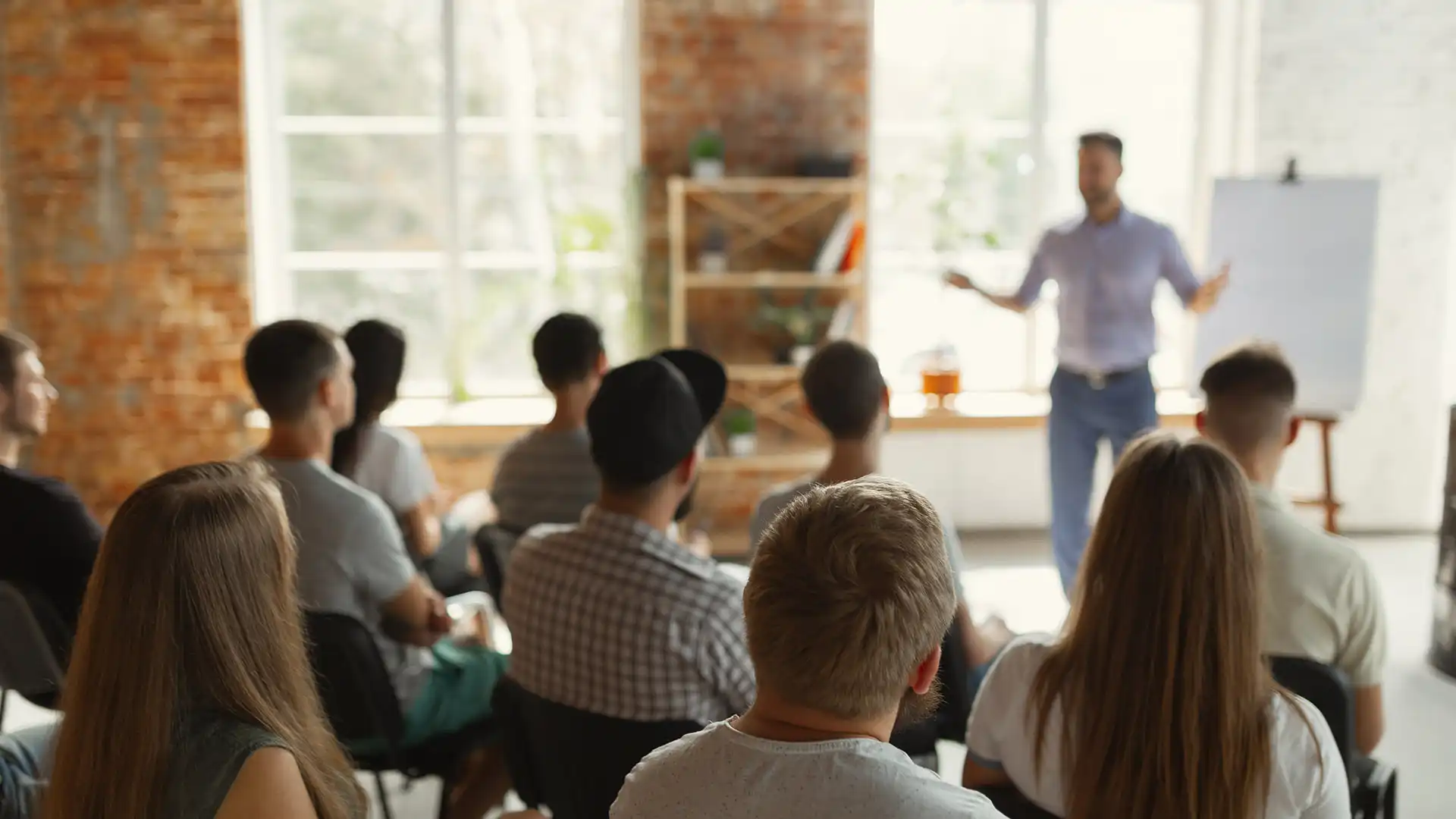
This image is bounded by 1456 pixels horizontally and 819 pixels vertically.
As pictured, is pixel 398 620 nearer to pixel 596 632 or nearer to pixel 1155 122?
pixel 596 632

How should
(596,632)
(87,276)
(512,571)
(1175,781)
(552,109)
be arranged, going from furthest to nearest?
1. (552,109)
2. (87,276)
3. (512,571)
4. (596,632)
5. (1175,781)

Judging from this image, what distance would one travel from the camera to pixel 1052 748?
1.82 metres

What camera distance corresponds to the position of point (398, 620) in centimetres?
267

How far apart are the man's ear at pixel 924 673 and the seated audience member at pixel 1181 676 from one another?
0.57 m

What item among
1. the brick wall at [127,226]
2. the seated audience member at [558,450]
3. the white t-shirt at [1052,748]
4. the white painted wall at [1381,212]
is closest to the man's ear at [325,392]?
the seated audience member at [558,450]

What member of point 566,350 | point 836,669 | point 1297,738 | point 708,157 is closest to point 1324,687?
point 1297,738

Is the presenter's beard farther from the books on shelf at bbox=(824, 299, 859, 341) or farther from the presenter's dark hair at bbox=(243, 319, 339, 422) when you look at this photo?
the books on shelf at bbox=(824, 299, 859, 341)

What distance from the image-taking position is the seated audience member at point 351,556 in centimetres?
256

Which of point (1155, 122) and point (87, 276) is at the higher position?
point (1155, 122)

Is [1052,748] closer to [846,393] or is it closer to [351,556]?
[846,393]

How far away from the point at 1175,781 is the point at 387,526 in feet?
5.21

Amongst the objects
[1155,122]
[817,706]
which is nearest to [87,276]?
[1155,122]

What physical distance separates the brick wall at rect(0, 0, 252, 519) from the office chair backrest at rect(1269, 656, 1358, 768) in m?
4.92

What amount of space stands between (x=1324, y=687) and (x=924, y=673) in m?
1.14
